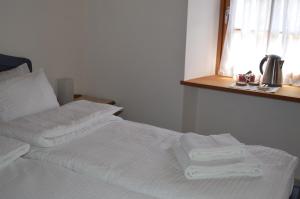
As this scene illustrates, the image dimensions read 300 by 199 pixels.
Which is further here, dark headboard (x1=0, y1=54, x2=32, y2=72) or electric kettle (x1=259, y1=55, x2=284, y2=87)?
electric kettle (x1=259, y1=55, x2=284, y2=87)

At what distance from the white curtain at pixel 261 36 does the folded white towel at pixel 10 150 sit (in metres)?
1.95

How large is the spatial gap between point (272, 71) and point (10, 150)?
200 centimetres

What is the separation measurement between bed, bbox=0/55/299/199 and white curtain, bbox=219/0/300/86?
1.15m

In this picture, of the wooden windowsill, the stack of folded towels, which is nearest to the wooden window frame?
the wooden windowsill

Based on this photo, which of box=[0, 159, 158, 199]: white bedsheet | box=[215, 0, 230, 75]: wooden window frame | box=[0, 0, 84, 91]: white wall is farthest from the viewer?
box=[215, 0, 230, 75]: wooden window frame

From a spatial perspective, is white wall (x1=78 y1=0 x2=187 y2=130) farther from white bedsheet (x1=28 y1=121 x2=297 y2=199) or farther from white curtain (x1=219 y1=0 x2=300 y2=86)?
white bedsheet (x1=28 y1=121 x2=297 y2=199)

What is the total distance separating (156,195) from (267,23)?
1.92 meters

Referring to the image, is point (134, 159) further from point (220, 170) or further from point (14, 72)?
point (14, 72)

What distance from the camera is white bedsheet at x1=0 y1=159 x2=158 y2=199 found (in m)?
1.36

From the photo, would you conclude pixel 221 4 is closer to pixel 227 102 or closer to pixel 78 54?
pixel 227 102

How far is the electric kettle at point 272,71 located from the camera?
2.59 metres

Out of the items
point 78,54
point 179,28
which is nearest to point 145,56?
point 179,28

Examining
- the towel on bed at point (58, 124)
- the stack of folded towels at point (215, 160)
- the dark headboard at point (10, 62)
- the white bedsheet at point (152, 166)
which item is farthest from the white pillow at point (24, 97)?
the stack of folded towels at point (215, 160)

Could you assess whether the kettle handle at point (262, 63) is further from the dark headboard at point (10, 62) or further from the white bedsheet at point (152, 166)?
the dark headboard at point (10, 62)
